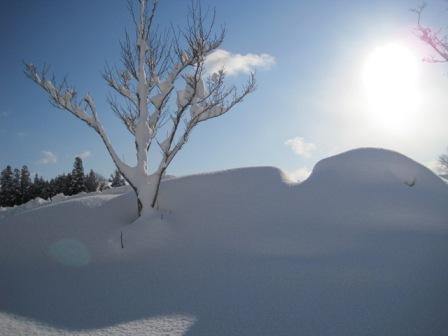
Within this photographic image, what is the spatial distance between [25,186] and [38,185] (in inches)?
77.6

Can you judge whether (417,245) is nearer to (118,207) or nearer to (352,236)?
(352,236)

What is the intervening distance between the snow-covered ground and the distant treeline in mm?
33428

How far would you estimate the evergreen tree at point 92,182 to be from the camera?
44572 mm

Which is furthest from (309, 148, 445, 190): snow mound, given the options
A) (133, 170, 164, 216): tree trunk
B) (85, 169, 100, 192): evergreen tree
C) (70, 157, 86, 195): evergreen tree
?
(85, 169, 100, 192): evergreen tree

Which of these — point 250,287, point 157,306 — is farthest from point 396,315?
point 157,306

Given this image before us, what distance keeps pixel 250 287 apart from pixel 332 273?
1.29 m

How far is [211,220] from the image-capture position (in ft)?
23.0

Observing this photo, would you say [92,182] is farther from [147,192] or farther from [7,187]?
[147,192]

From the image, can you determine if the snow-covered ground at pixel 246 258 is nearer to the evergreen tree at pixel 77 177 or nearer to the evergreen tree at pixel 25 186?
the evergreen tree at pixel 77 177

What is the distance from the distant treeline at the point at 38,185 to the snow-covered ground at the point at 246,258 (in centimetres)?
3343

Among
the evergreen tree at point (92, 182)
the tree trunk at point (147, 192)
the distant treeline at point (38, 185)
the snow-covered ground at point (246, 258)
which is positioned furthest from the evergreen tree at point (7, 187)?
the tree trunk at point (147, 192)

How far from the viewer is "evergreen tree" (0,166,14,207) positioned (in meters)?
41.1

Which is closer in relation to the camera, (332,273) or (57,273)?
(332,273)

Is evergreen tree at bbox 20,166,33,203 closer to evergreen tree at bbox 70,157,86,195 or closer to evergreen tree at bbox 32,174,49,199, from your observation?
Answer: evergreen tree at bbox 32,174,49,199
